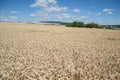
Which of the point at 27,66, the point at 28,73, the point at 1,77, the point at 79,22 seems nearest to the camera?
the point at 1,77

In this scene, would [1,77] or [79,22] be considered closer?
[1,77]

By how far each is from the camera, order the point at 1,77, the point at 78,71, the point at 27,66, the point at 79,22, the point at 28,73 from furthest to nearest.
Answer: the point at 79,22 → the point at 27,66 → the point at 78,71 → the point at 28,73 → the point at 1,77

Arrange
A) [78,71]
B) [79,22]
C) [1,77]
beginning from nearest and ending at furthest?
[1,77] < [78,71] < [79,22]

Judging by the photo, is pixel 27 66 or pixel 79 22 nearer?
pixel 27 66

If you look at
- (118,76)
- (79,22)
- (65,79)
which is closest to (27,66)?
(65,79)

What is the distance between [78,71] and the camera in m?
8.15

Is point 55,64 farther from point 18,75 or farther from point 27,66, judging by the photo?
point 18,75

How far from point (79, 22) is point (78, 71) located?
9329 centimetres

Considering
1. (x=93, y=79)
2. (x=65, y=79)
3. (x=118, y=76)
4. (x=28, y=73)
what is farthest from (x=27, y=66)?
(x=118, y=76)

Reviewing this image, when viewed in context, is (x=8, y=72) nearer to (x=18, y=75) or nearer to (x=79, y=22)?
(x=18, y=75)

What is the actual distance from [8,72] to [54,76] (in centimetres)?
228

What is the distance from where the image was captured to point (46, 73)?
7629 millimetres

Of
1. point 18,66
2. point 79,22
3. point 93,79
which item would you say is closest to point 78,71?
point 93,79

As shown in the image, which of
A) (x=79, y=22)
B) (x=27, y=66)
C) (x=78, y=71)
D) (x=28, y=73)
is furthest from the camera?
(x=79, y=22)
